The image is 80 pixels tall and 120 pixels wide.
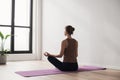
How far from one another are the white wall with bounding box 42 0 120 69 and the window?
104 cm

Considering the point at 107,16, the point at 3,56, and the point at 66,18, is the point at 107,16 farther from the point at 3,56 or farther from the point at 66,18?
the point at 3,56

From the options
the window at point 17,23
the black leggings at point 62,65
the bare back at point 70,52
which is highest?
Result: the window at point 17,23

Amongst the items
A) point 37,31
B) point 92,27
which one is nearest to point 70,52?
point 92,27

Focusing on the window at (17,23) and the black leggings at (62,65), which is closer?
the black leggings at (62,65)

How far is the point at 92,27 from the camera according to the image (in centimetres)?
460

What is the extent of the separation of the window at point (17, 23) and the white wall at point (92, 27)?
104cm

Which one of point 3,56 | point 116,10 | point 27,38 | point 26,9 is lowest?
point 3,56

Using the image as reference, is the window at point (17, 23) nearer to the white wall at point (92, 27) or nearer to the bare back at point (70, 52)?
the white wall at point (92, 27)

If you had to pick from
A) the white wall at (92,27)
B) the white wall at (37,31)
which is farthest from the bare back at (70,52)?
the white wall at (37,31)

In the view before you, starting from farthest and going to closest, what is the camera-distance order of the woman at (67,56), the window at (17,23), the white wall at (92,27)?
the window at (17,23) → the white wall at (92,27) → the woman at (67,56)

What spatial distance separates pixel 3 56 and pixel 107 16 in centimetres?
273

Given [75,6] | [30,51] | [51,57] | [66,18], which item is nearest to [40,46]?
[30,51]

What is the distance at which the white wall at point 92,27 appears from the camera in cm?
409

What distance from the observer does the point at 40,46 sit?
652 centimetres
